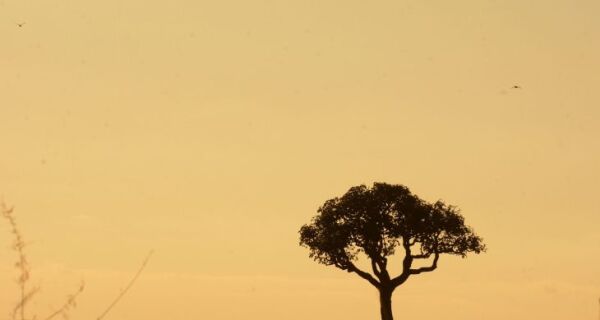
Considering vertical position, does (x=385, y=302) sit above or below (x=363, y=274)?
below

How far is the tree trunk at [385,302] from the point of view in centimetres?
5916

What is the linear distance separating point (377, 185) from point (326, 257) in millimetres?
6667

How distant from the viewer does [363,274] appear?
6119cm

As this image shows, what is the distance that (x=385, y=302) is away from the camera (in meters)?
59.7

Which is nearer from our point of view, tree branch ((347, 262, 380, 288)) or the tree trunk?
the tree trunk

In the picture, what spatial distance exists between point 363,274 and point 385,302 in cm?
274

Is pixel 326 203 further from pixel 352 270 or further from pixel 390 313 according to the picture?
pixel 390 313

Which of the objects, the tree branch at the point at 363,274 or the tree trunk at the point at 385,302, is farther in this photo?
the tree branch at the point at 363,274

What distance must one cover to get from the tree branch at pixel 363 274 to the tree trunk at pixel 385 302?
2.24ft

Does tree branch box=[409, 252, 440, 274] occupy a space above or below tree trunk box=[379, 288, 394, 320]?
above

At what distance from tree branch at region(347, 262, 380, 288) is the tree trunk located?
68cm

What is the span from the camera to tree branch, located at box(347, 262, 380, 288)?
60.4 metres

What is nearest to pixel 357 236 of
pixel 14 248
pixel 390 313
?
pixel 390 313

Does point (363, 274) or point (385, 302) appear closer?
point (385, 302)
